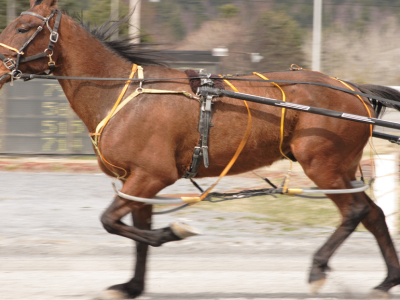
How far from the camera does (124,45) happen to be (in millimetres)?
4695

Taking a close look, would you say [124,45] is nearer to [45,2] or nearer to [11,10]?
[45,2]

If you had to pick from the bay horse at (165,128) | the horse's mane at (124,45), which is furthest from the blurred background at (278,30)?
the bay horse at (165,128)

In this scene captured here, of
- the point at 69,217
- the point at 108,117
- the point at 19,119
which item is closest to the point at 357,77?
the point at 19,119

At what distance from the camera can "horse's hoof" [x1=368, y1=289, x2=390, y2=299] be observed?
4562 millimetres

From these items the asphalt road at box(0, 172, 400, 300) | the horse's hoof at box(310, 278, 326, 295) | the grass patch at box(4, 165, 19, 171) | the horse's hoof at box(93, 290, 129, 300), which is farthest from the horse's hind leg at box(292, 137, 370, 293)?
the grass patch at box(4, 165, 19, 171)

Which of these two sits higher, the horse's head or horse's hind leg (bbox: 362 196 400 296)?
the horse's head

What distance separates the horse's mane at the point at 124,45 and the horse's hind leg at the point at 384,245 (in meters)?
2.17

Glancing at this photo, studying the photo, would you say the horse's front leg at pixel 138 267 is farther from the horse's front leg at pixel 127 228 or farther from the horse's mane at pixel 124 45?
the horse's mane at pixel 124 45

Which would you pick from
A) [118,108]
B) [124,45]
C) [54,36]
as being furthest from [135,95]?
[54,36]

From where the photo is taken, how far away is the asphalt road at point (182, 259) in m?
4.71

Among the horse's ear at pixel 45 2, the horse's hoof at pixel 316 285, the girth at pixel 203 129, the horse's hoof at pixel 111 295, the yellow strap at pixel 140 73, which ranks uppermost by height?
the horse's ear at pixel 45 2

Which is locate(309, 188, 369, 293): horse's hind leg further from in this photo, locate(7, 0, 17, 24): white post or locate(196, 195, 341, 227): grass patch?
locate(7, 0, 17, 24): white post

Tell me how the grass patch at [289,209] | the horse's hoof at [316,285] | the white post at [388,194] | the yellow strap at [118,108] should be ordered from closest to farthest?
the yellow strap at [118,108], the horse's hoof at [316,285], the white post at [388,194], the grass patch at [289,209]

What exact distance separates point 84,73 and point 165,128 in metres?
0.79
